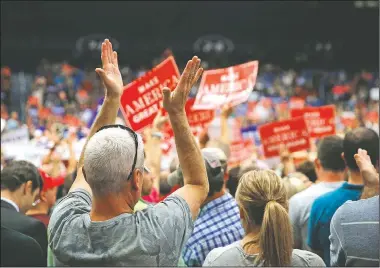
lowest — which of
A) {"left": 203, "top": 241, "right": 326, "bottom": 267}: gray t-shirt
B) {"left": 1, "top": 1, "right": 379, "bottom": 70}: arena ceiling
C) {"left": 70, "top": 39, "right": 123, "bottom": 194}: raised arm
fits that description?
{"left": 203, "top": 241, "right": 326, "bottom": 267}: gray t-shirt

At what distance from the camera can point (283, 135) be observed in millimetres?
7562

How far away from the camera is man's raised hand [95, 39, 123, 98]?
2.88 metres

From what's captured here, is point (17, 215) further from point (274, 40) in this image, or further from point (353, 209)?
point (274, 40)

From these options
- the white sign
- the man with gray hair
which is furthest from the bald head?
the white sign

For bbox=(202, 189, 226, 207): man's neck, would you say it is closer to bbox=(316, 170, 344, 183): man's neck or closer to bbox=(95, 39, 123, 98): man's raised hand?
bbox=(316, 170, 344, 183): man's neck

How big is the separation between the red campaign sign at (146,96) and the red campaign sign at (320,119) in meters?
3.07

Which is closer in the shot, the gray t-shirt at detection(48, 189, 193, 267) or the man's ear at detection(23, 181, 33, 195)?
the gray t-shirt at detection(48, 189, 193, 267)

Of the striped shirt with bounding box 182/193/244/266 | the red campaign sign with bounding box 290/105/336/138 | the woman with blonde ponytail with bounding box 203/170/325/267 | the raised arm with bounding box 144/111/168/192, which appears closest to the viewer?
the woman with blonde ponytail with bounding box 203/170/325/267

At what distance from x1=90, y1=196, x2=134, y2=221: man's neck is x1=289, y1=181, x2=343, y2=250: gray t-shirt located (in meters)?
1.90

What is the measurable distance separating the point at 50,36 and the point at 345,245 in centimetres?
2142

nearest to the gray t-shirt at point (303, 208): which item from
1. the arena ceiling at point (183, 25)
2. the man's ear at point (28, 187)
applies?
the man's ear at point (28, 187)

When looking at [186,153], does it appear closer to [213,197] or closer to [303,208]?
[213,197]

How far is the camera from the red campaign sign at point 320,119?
8312mm

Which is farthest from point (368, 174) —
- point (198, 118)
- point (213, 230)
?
point (198, 118)
